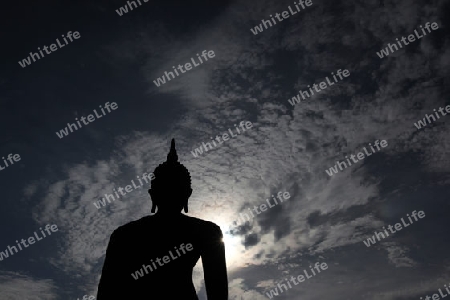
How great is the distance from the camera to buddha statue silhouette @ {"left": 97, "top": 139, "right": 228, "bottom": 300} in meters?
3.66

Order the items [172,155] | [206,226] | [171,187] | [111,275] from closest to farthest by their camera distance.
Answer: [111,275], [206,226], [171,187], [172,155]

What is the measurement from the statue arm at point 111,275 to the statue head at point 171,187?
29.3 inches

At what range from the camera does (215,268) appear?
154 inches

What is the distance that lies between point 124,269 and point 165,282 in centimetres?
51

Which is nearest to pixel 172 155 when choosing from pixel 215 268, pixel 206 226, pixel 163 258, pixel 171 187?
pixel 171 187

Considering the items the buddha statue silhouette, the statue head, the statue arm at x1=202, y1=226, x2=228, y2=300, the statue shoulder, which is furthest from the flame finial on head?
the statue arm at x1=202, y1=226, x2=228, y2=300

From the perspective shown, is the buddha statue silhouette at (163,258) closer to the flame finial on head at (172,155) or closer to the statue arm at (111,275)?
the statue arm at (111,275)

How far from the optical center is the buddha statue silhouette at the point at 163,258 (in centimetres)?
366

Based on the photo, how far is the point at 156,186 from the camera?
4590 millimetres

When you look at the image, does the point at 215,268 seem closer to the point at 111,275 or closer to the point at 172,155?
the point at 111,275

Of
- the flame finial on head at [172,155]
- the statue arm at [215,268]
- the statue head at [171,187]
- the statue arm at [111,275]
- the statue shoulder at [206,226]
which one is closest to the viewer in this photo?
the statue arm at [111,275]

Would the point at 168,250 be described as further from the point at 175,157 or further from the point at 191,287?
the point at 175,157

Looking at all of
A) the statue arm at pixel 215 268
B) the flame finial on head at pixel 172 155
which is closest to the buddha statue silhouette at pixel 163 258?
the statue arm at pixel 215 268

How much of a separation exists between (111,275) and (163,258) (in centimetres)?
60
